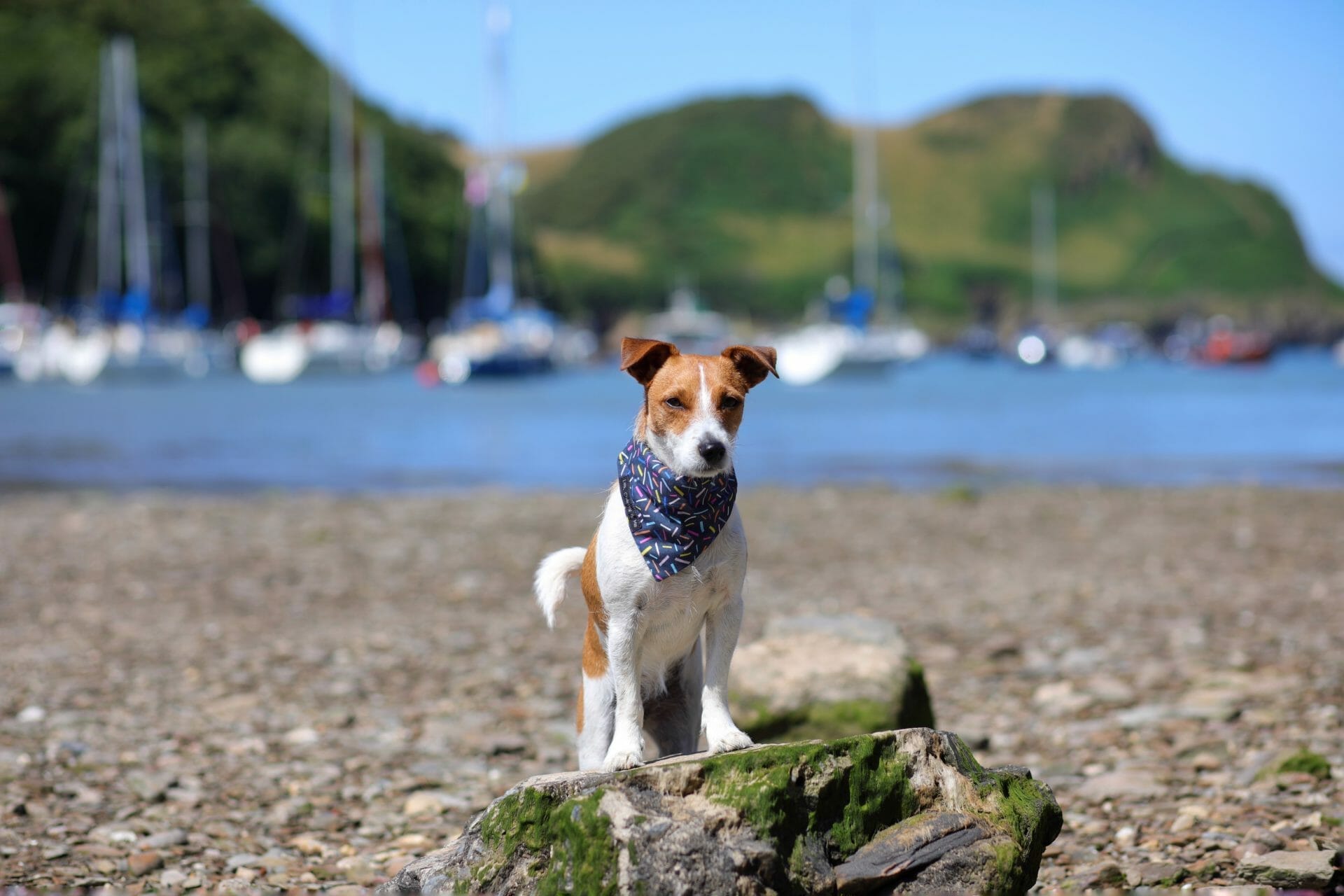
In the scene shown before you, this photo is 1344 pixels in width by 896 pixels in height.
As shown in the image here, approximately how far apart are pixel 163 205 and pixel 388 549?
3042 inches

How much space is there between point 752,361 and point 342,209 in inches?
3031

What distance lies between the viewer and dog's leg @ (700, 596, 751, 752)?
5.16 meters

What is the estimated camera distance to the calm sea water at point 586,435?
26.7 meters

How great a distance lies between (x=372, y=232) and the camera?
7906 cm

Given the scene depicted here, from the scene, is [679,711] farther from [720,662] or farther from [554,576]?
[554,576]

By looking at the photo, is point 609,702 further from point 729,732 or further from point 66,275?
point 66,275

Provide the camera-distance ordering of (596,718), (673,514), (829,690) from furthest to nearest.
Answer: (829,690)
(596,718)
(673,514)

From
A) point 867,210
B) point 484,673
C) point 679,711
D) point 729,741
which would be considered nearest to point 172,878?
point 679,711

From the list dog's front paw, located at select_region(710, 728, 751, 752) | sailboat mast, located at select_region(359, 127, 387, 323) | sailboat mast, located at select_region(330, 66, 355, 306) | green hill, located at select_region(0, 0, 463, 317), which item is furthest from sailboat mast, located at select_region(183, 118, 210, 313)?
dog's front paw, located at select_region(710, 728, 751, 752)

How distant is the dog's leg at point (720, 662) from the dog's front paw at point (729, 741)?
0.02 m

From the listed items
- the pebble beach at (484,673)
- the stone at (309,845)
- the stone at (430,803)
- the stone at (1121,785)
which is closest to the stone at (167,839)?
the pebble beach at (484,673)

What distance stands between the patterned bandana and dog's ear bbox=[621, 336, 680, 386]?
0.31 metres

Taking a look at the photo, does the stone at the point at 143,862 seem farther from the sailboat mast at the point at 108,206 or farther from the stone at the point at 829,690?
the sailboat mast at the point at 108,206

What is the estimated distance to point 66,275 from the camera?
82.8 m
